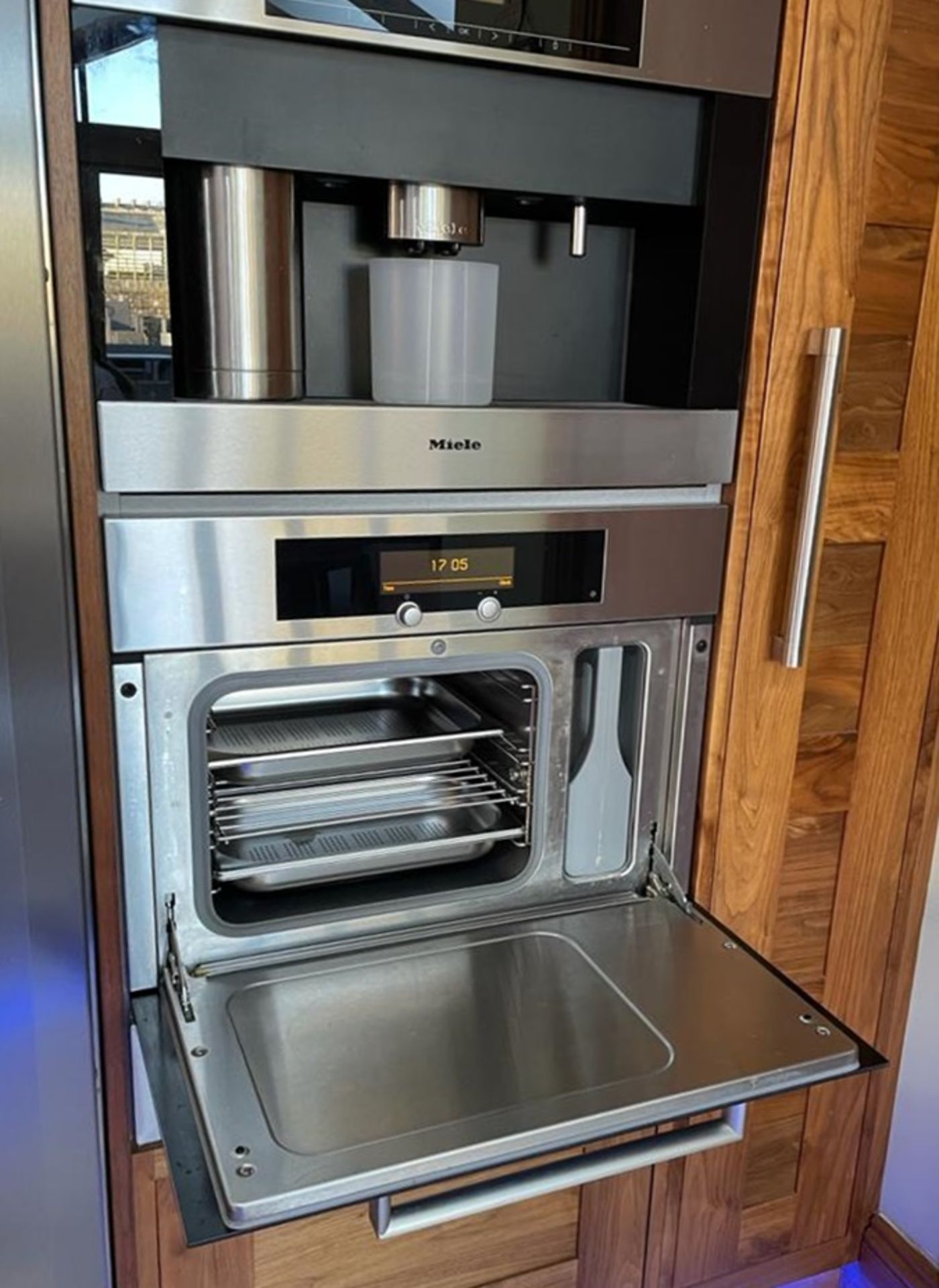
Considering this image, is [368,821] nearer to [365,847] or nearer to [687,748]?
[365,847]

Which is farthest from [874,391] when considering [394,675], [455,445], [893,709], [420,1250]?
[420,1250]

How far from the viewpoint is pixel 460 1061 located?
0.98 m

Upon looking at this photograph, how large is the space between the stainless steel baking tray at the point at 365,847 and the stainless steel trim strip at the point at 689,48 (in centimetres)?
77

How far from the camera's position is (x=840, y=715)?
54.1 inches

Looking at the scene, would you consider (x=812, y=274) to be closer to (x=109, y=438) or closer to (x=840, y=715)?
(x=840, y=715)

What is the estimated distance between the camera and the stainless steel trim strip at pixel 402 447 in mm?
982

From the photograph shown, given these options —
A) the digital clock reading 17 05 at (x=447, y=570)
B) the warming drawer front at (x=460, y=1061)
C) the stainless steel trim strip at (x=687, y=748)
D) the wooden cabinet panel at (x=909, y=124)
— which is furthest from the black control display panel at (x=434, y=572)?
the wooden cabinet panel at (x=909, y=124)

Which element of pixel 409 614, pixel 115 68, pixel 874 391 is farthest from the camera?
pixel 874 391

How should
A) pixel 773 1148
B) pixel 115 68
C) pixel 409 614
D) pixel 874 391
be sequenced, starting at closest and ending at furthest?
1. pixel 115 68
2. pixel 409 614
3. pixel 874 391
4. pixel 773 1148

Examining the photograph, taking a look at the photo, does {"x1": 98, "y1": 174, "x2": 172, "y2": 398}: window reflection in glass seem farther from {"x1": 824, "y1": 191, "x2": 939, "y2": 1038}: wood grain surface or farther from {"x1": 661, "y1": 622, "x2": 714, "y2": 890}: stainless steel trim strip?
{"x1": 824, "y1": 191, "x2": 939, "y2": 1038}: wood grain surface

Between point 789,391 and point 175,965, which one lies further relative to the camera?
point 789,391

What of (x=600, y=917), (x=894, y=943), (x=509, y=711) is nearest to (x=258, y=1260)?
(x=600, y=917)

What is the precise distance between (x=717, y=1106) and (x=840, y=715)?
56 centimetres

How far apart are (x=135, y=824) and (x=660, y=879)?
596 mm
